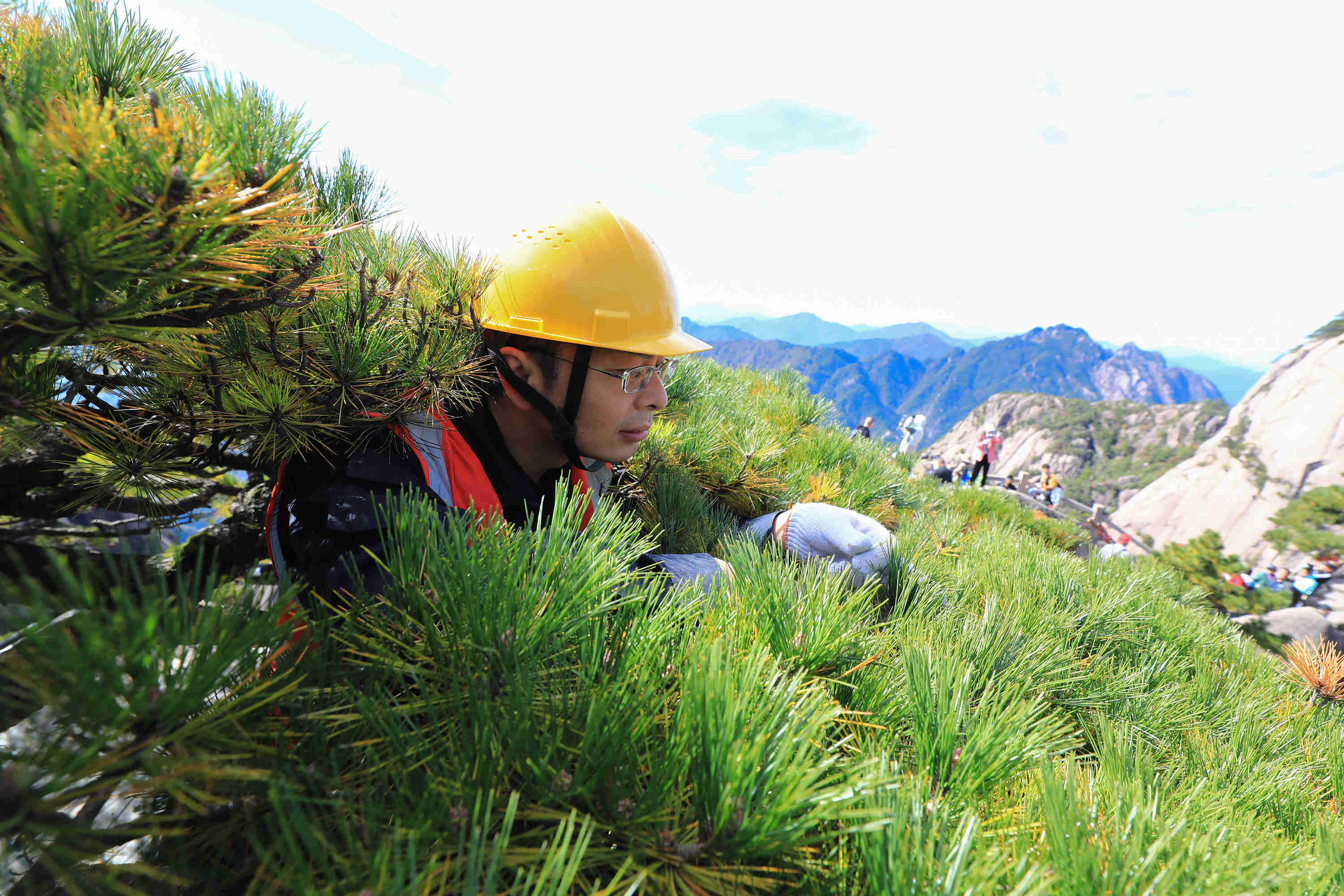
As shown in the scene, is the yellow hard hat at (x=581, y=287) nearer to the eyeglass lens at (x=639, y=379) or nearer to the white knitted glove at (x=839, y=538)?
the eyeglass lens at (x=639, y=379)

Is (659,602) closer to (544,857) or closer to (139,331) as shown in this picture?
(544,857)

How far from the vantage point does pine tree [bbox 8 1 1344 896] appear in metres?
0.60

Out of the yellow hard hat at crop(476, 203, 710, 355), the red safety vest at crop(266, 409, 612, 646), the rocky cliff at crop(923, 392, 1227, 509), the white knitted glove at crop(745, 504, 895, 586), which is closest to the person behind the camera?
the red safety vest at crop(266, 409, 612, 646)

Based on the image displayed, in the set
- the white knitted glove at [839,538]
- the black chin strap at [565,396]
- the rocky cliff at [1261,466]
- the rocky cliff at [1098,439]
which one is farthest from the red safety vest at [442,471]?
the rocky cliff at [1098,439]

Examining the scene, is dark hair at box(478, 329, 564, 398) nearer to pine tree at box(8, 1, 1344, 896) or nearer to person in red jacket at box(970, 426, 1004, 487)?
pine tree at box(8, 1, 1344, 896)

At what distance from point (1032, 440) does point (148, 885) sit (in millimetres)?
131214

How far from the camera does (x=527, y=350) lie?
7.48 feet

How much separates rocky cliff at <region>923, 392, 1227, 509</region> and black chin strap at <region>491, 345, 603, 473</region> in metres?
96.3

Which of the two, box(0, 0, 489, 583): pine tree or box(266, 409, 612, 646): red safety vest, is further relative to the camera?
box(266, 409, 612, 646): red safety vest

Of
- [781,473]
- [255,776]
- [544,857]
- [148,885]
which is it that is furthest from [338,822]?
[781,473]

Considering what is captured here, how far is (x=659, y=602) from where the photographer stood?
1260 mm

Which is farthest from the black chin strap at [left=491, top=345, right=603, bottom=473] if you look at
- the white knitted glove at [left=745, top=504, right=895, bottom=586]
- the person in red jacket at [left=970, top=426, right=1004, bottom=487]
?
the person in red jacket at [left=970, top=426, right=1004, bottom=487]

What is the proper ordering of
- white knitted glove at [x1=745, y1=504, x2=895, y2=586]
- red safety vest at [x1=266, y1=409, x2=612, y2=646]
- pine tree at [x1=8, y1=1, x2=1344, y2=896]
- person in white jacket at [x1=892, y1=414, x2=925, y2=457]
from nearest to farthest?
1. pine tree at [x1=8, y1=1, x2=1344, y2=896]
2. red safety vest at [x1=266, y1=409, x2=612, y2=646]
3. white knitted glove at [x1=745, y1=504, x2=895, y2=586]
4. person in white jacket at [x1=892, y1=414, x2=925, y2=457]

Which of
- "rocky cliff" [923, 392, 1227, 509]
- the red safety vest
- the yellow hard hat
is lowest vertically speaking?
"rocky cliff" [923, 392, 1227, 509]
